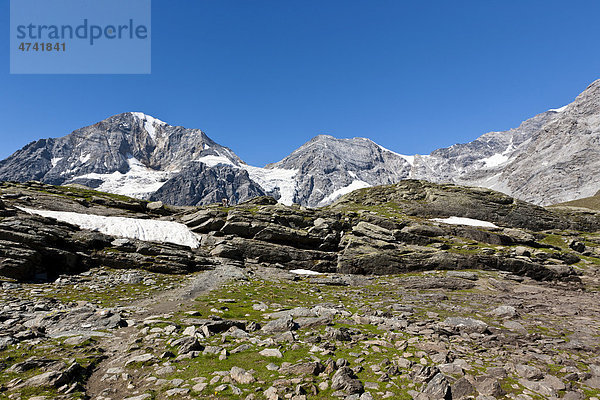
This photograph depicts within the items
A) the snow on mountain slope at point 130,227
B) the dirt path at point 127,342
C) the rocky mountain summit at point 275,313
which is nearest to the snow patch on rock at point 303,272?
the rocky mountain summit at point 275,313

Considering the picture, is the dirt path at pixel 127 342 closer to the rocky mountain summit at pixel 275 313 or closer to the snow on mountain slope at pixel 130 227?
the rocky mountain summit at pixel 275 313

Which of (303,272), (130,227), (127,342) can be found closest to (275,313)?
(127,342)

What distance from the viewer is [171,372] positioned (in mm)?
10328

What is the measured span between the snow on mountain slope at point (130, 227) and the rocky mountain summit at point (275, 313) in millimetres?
302

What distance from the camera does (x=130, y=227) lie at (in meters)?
44.7

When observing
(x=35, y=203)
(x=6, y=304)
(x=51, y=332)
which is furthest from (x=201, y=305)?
(x=35, y=203)

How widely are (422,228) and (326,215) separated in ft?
67.6

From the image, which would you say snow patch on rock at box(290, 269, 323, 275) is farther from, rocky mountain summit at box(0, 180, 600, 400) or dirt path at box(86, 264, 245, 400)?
dirt path at box(86, 264, 245, 400)

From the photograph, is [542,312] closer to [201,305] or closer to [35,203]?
[201,305]

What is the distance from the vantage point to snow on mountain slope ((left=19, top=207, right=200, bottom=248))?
140 ft

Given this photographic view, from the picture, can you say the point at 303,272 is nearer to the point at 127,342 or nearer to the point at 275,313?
the point at 275,313

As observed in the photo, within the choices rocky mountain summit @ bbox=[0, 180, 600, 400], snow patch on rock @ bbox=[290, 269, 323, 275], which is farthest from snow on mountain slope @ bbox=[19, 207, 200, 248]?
snow patch on rock @ bbox=[290, 269, 323, 275]

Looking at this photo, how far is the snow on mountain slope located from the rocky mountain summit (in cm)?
30

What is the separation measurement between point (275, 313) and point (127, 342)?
29.3 ft
